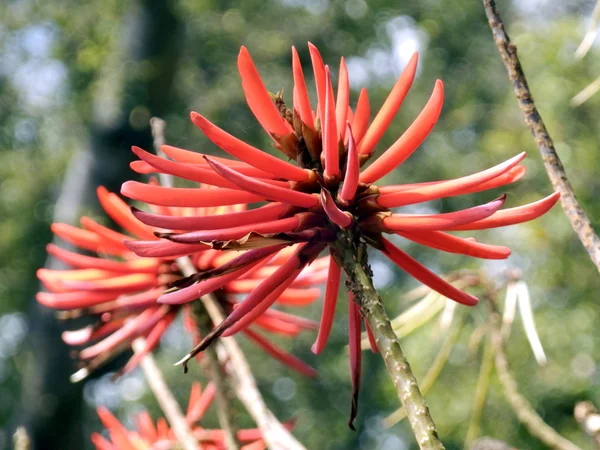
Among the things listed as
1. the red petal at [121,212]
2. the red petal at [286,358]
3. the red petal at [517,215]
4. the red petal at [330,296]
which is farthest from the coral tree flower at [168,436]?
the red petal at [517,215]

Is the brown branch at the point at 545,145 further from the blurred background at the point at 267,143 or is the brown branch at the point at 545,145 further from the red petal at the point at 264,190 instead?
the blurred background at the point at 267,143

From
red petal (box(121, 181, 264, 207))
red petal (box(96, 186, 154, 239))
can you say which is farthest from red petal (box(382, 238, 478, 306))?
red petal (box(96, 186, 154, 239))

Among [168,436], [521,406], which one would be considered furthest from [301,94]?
[168,436]

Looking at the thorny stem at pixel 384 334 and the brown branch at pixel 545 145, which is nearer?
the thorny stem at pixel 384 334

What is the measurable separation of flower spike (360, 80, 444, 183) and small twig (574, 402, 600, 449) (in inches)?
9.0

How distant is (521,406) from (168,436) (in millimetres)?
692

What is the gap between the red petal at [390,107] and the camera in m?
0.49

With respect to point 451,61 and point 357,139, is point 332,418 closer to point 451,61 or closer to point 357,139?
point 451,61

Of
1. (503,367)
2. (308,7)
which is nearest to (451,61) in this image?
(308,7)

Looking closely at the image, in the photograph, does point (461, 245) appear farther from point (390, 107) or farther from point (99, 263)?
point (99, 263)

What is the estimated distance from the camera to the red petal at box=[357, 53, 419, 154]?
488mm

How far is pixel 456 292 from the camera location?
0.48 metres

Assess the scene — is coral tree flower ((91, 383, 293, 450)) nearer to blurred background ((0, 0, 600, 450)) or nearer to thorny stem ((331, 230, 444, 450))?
thorny stem ((331, 230, 444, 450))

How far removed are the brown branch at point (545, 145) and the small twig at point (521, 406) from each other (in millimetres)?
250
